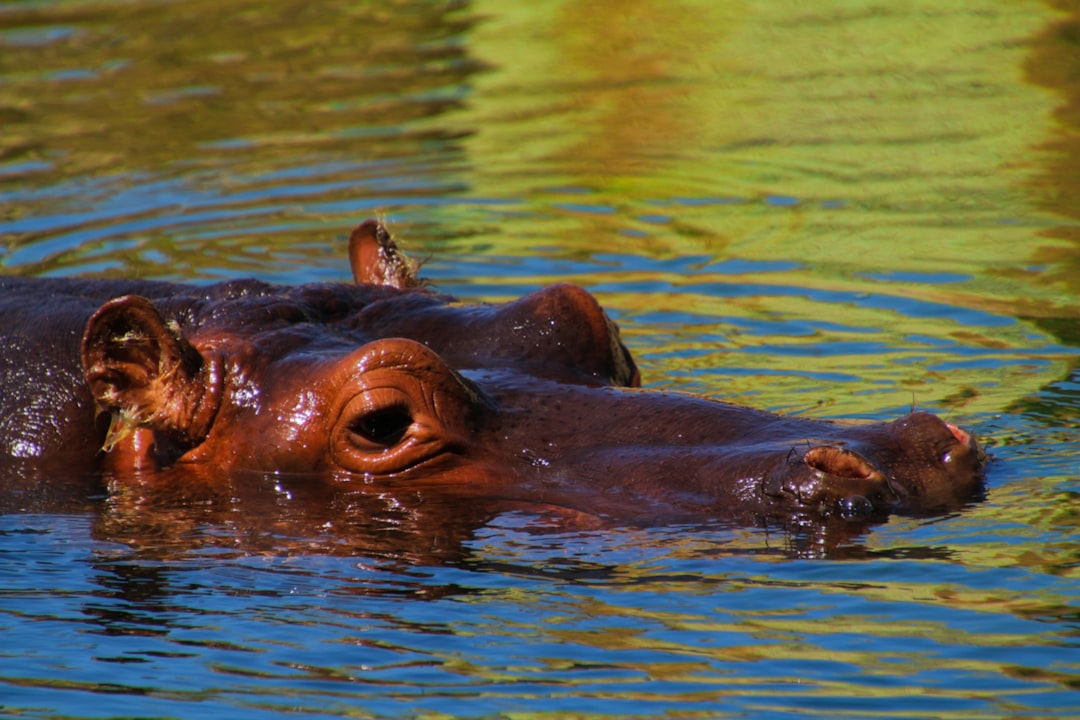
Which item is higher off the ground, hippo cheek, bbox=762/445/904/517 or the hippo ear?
the hippo ear

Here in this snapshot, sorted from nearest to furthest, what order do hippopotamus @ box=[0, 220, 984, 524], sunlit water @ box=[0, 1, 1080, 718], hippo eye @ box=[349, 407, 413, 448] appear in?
sunlit water @ box=[0, 1, 1080, 718]
hippopotamus @ box=[0, 220, 984, 524]
hippo eye @ box=[349, 407, 413, 448]

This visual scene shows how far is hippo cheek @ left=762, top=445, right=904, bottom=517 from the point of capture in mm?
6480

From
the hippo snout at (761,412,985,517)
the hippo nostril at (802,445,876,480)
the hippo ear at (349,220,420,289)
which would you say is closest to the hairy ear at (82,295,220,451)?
the hippo ear at (349,220,420,289)

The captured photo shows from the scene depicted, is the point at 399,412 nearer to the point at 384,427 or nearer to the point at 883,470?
the point at 384,427

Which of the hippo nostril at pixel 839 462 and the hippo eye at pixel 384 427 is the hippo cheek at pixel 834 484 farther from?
the hippo eye at pixel 384 427

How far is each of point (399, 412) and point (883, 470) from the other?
1984 mm

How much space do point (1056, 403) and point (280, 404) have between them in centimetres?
389

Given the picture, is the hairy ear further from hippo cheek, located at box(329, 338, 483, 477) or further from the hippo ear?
the hippo ear

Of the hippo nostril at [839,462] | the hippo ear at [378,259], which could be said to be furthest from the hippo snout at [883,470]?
the hippo ear at [378,259]

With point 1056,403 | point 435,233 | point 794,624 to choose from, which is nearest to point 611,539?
point 794,624

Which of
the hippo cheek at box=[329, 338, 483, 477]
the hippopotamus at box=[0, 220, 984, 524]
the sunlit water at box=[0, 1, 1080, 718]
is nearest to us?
the sunlit water at box=[0, 1, 1080, 718]

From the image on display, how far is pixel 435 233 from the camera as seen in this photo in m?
14.0

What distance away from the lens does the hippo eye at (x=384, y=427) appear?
7251mm

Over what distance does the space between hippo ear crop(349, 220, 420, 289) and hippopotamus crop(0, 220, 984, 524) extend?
1.63ft
